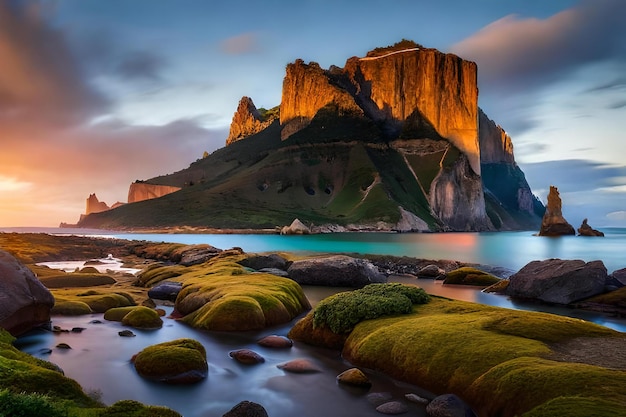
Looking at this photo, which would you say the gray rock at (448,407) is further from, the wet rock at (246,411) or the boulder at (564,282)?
the boulder at (564,282)

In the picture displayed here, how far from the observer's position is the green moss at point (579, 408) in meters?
8.82

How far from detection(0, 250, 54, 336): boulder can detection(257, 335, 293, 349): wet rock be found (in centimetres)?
1122

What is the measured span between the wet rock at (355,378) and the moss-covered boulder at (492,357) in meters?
1.21

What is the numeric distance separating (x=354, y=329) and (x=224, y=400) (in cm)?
739

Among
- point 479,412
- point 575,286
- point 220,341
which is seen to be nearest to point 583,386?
point 479,412

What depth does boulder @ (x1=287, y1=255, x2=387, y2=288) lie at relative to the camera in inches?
1644

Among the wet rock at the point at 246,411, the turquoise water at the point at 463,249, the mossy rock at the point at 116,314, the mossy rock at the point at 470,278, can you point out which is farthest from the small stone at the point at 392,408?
the turquoise water at the point at 463,249

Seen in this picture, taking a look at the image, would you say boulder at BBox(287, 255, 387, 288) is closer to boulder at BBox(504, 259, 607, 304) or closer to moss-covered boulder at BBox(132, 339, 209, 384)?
boulder at BBox(504, 259, 607, 304)

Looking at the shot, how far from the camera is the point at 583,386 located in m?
10.6

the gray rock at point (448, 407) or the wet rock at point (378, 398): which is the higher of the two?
the gray rock at point (448, 407)

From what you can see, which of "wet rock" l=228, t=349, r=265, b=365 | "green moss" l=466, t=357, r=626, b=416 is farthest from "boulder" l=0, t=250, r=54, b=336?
"green moss" l=466, t=357, r=626, b=416

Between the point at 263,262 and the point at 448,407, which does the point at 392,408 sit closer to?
the point at 448,407

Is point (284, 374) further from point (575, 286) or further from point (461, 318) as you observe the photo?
point (575, 286)

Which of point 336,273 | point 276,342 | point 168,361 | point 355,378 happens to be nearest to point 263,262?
point 336,273
